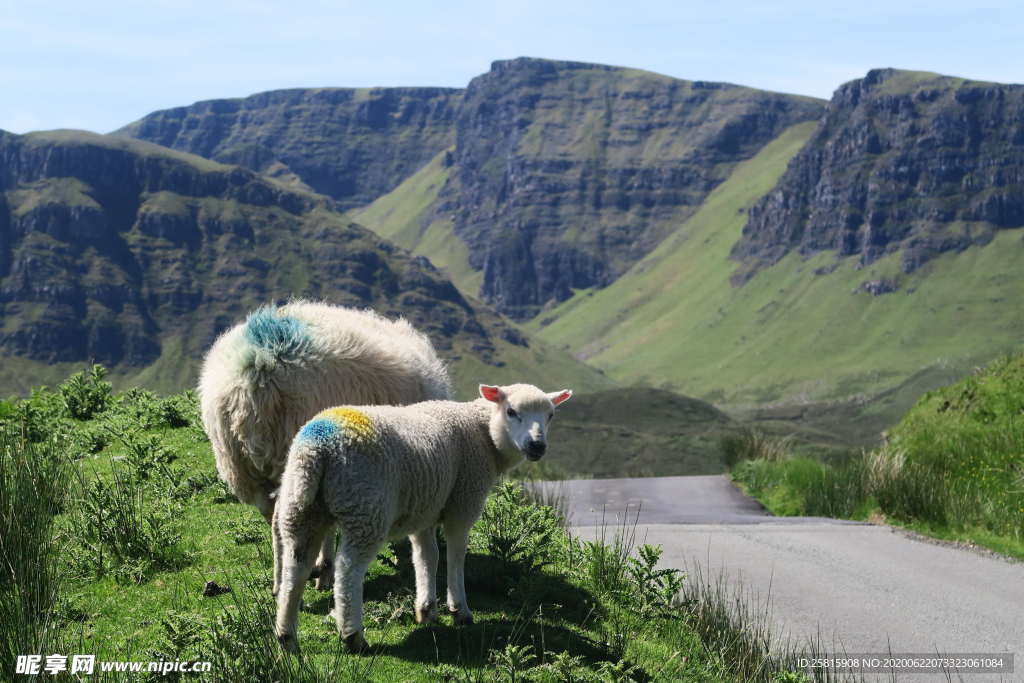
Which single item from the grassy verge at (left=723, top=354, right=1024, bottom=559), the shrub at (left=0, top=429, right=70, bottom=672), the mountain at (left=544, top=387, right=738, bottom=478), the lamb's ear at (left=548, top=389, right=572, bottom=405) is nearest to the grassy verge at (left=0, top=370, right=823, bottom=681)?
the shrub at (left=0, top=429, right=70, bottom=672)

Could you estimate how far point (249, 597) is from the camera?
7637mm

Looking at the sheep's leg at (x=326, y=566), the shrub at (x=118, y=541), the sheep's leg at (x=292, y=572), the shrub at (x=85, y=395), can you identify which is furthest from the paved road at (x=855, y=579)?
the shrub at (x=85, y=395)

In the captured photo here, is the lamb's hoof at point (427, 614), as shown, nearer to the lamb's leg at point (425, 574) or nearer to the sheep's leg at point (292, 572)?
the lamb's leg at point (425, 574)

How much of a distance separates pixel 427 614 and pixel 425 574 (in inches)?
12.3

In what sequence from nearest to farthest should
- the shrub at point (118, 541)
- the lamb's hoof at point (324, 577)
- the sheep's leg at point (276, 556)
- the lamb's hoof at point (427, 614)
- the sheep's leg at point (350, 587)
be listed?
the sheep's leg at point (350, 587) < the sheep's leg at point (276, 556) < the lamb's hoof at point (427, 614) < the lamb's hoof at point (324, 577) < the shrub at point (118, 541)

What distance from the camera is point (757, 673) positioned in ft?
29.5

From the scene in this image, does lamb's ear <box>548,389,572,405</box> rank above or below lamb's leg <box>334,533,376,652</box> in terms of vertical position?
above

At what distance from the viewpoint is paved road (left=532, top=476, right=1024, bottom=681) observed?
1084 centimetres

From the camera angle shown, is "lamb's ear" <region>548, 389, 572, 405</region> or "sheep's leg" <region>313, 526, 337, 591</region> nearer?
"sheep's leg" <region>313, 526, 337, 591</region>

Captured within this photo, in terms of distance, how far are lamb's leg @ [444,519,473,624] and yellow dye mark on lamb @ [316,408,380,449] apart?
144cm

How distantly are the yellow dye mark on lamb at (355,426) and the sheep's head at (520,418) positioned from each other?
1453mm

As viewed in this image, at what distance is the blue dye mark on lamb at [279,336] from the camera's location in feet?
28.3

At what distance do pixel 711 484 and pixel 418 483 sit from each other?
20109 mm

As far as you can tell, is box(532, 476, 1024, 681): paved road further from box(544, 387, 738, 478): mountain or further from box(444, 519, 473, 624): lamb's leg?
box(544, 387, 738, 478): mountain
